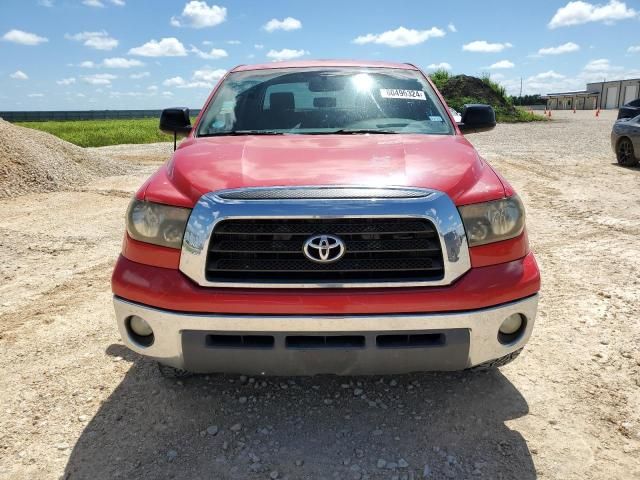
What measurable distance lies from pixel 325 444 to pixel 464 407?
800 millimetres

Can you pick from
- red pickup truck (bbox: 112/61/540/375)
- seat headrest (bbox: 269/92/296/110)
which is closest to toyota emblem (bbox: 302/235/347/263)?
red pickup truck (bbox: 112/61/540/375)

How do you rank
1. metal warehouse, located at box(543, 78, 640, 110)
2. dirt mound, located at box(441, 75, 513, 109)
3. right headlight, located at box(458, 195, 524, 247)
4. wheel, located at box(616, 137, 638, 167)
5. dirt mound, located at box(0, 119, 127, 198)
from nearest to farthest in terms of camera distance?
right headlight, located at box(458, 195, 524, 247), dirt mound, located at box(0, 119, 127, 198), wheel, located at box(616, 137, 638, 167), dirt mound, located at box(441, 75, 513, 109), metal warehouse, located at box(543, 78, 640, 110)

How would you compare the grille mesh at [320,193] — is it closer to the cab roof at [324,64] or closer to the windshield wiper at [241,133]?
the windshield wiper at [241,133]

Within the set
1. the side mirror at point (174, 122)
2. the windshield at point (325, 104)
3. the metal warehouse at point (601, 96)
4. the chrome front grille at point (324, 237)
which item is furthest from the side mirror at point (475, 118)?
the metal warehouse at point (601, 96)

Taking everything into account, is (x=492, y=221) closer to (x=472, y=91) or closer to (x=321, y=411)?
(x=321, y=411)

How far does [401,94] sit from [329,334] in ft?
7.24

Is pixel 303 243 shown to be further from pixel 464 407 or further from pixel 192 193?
pixel 464 407

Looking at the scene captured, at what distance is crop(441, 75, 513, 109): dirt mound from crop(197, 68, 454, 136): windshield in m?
31.9

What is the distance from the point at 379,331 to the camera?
7.41ft

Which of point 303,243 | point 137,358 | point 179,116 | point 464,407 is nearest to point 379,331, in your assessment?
point 303,243

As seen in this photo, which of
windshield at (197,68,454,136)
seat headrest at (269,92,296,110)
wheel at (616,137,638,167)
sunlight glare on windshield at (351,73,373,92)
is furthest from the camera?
wheel at (616,137,638,167)

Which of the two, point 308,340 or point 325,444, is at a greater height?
point 308,340

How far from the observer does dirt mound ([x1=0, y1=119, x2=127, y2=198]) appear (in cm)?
947

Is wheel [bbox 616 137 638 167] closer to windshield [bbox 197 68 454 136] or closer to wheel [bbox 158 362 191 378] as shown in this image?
windshield [bbox 197 68 454 136]
